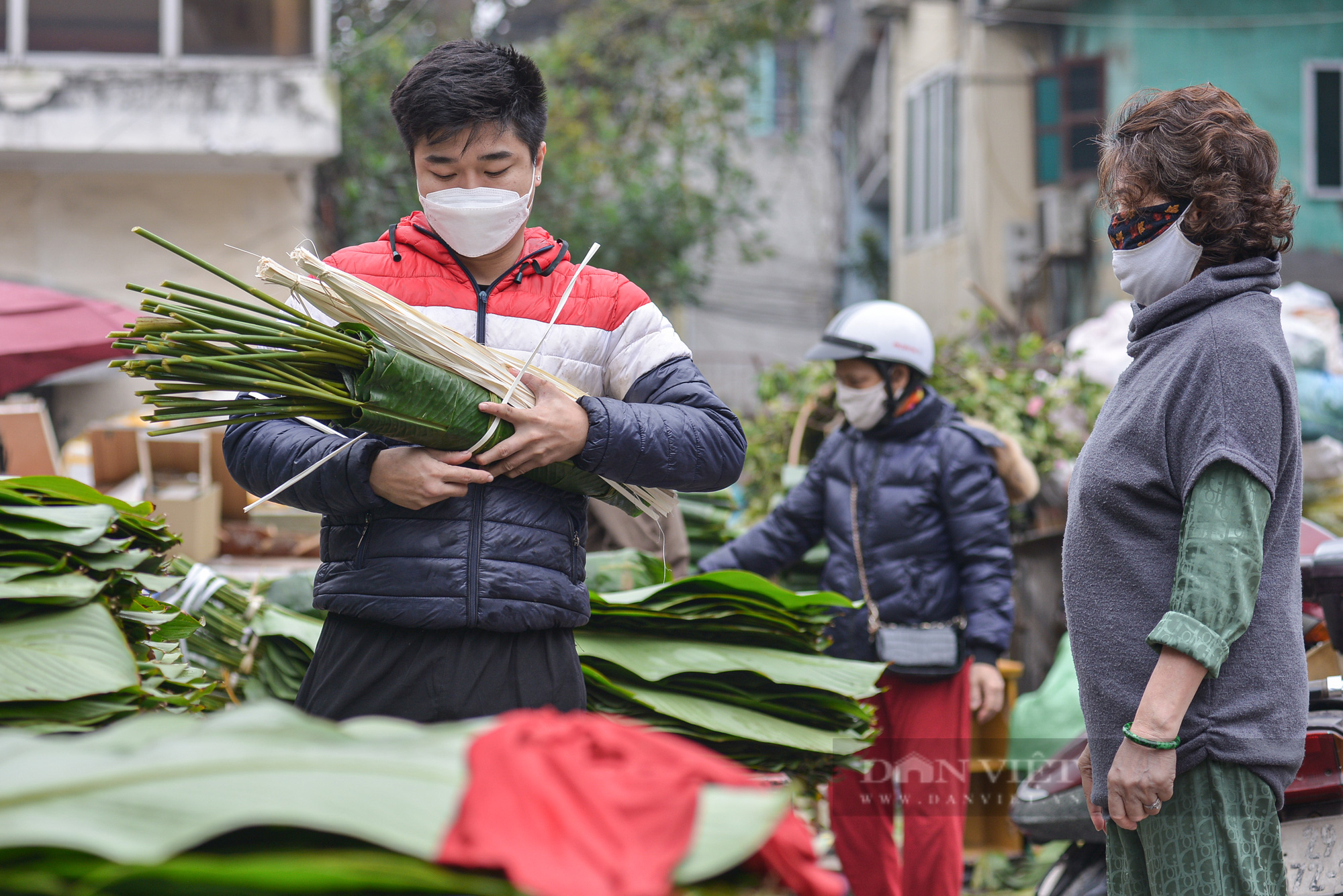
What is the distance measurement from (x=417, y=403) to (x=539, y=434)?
19 centimetres

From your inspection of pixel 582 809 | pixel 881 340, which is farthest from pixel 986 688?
pixel 582 809

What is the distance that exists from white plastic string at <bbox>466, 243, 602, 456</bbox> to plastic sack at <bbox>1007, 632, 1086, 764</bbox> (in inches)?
128

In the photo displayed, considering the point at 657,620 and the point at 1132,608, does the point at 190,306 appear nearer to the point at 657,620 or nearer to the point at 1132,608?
the point at 657,620

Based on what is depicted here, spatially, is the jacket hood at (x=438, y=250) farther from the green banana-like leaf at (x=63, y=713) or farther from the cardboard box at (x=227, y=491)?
the cardboard box at (x=227, y=491)

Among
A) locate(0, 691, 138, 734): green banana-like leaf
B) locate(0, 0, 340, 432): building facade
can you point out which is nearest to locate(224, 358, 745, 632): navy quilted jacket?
locate(0, 691, 138, 734): green banana-like leaf

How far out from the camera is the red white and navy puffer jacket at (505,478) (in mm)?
1828

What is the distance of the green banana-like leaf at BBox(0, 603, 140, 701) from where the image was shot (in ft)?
4.81

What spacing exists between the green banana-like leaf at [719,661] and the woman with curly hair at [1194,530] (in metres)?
0.53

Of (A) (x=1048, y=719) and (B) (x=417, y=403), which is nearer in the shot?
(B) (x=417, y=403)

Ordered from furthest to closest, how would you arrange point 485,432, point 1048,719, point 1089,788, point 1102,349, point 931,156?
point 931,156, point 1102,349, point 1048,719, point 1089,788, point 485,432

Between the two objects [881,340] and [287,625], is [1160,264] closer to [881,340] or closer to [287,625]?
[881,340]

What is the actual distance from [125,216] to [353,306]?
7885 mm

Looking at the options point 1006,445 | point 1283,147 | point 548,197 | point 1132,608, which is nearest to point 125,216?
point 548,197

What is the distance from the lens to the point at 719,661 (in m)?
2.38
